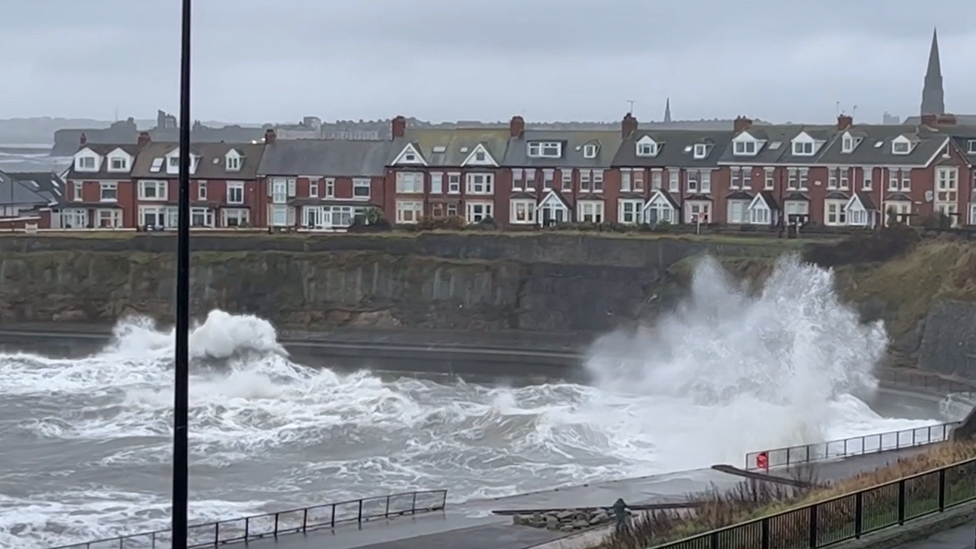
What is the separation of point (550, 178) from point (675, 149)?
19.7 ft

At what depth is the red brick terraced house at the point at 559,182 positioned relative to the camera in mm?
67875

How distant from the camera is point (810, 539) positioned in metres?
12.5

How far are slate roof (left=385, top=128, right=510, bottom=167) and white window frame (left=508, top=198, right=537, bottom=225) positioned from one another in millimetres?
2030

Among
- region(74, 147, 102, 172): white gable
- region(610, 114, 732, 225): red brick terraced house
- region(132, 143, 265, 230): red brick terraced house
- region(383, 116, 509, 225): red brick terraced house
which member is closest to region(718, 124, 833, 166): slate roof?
region(610, 114, 732, 225): red brick terraced house

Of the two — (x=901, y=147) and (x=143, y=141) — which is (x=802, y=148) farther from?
(x=143, y=141)

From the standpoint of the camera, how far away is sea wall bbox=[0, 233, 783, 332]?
54438 millimetres

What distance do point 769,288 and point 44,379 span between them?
954 inches

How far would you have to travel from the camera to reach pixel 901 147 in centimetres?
6119

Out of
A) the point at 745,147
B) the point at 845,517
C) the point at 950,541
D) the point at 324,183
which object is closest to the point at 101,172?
the point at 324,183

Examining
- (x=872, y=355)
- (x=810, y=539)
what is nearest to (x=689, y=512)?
(x=810, y=539)

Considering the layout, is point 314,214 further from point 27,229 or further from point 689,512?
point 689,512

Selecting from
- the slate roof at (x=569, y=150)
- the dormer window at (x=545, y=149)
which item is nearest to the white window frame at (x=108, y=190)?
Answer: the slate roof at (x=569, y=150)

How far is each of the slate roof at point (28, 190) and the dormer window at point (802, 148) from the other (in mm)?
37499

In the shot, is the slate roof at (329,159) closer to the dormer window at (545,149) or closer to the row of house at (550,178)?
the row of house at (550,178)
